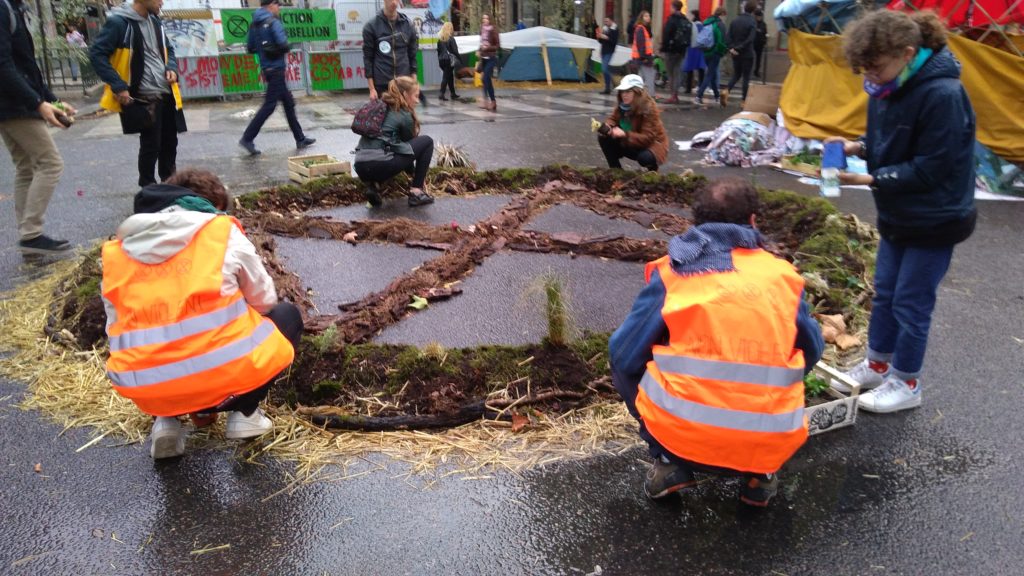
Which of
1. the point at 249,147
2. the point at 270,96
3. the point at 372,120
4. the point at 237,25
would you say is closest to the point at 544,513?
the point at 372,120

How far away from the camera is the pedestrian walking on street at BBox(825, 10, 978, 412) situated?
3137 millimetres

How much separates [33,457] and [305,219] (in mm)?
3712

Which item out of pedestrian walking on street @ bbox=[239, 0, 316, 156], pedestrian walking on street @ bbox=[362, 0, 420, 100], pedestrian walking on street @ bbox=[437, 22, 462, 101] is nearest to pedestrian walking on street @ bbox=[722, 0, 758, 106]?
pedestrian walking on street @ bbox=[437, 22, 462, 101]

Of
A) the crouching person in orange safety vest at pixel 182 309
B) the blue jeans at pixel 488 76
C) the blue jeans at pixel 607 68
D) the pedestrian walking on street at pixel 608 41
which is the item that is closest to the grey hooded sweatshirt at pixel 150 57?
the crouching person in orange safety vest at pixel 182 309

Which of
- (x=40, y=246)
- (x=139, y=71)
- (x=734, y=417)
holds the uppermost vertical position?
(x=139, y=71)

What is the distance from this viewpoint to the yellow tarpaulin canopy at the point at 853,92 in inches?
323

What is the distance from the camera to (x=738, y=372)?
99.0 inches

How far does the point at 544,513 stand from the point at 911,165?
213 cm

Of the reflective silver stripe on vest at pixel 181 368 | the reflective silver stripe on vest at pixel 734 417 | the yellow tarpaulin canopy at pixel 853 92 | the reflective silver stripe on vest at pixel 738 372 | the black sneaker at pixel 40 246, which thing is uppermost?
the yellow tarpaulin canopy at pixel 853 92

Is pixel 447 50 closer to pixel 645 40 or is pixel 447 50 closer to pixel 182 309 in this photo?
pixel 645 40

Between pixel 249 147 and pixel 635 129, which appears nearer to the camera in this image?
pixel 635 129

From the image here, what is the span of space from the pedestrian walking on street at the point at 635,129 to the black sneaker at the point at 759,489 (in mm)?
5320

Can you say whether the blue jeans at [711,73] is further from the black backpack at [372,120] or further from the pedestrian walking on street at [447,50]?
the black backpack at [372,120]

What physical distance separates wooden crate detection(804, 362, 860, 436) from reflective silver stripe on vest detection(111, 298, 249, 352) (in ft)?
8.17
